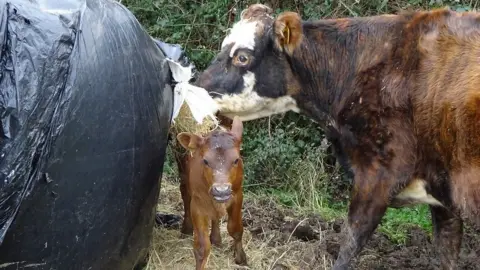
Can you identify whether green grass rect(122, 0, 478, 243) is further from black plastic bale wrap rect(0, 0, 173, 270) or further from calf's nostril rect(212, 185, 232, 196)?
black plastic bale wrap rect(0, 0, 173, 270)

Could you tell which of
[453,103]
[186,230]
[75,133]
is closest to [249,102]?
[186,230]

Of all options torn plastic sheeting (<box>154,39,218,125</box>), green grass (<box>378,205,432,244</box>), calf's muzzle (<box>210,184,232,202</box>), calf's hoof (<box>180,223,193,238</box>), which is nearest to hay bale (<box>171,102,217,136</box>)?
torn plastic sheeting (<box>154,39,218,125</box>)

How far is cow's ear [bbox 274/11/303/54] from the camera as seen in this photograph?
429 cm

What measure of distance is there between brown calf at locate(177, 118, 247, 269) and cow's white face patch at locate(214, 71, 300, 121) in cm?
42

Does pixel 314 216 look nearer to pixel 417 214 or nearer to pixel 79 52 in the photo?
pixel 417 214

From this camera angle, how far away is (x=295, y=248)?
4730mm

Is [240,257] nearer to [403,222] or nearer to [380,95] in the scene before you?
[380,95]

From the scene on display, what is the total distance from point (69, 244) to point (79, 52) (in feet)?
3.10

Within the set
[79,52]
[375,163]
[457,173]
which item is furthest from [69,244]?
[457,173]

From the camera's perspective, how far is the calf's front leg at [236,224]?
409 cm

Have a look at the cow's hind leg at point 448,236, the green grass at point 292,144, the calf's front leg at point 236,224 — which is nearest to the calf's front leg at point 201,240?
the calf's front leg at point 236,224

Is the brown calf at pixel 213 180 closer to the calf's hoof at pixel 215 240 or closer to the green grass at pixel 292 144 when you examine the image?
the calf's hoof at pixel 215 240

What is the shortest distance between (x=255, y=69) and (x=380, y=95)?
0.88 meters

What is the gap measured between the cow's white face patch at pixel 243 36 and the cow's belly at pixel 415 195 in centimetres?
131
